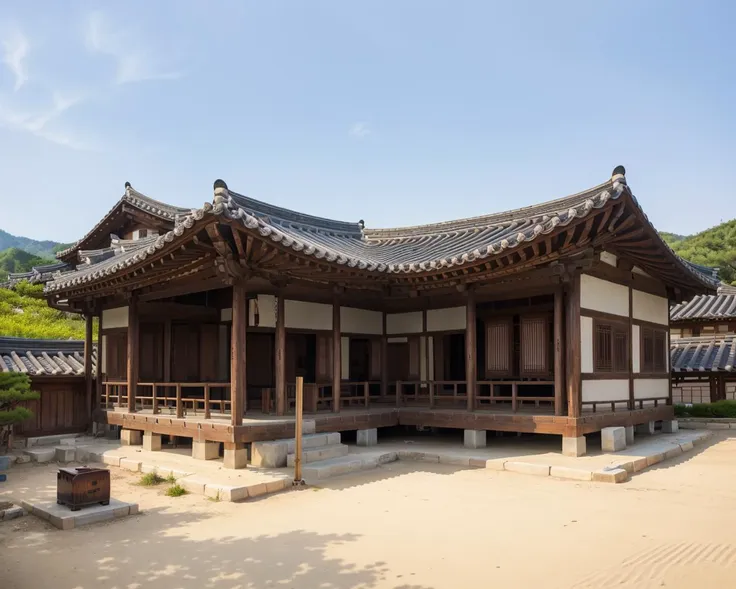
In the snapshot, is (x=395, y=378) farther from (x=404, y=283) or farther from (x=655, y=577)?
(x=655, y=577)

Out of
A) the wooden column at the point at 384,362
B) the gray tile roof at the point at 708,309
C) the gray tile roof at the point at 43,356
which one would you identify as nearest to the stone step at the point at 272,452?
the wooden column at the point at 384,362

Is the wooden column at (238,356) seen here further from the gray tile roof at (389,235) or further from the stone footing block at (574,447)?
the stone footing block at (574,447)

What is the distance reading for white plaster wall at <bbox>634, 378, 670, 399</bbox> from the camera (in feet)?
49.8

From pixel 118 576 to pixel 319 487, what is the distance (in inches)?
164

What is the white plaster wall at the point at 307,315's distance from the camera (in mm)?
13586

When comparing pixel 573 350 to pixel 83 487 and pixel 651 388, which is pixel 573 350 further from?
pixel 83 487

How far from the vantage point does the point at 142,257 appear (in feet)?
38.6

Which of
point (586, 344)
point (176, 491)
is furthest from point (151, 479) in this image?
point (586, 344)

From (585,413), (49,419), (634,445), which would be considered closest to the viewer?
(585,413)

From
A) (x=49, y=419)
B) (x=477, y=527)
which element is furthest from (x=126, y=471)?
(x=477, y=527)

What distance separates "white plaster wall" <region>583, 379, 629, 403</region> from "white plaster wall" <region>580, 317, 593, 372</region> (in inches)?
14.0

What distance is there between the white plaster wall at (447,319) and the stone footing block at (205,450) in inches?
239

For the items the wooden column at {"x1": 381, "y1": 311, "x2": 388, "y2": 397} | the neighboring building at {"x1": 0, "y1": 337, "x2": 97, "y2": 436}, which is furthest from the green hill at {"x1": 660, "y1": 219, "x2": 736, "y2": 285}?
the neighboring building at {"x1": 0, "y1": 337, "x2": 97, "y2": 436}

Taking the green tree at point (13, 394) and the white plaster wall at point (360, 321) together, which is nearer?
the green tree at point (13, 394)
